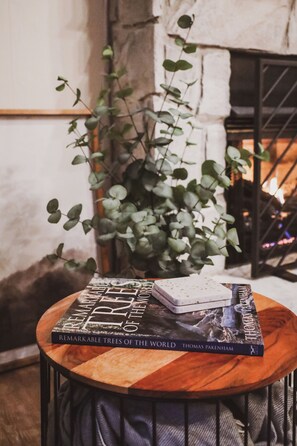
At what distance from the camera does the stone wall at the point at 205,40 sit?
5.40 feet

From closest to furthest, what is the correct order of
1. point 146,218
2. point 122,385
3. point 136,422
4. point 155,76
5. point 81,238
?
1. point 122,385
2. point 136,422
3. point 146,218
4. point 155,76
5. point 81,238

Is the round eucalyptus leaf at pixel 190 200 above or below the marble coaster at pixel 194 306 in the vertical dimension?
above

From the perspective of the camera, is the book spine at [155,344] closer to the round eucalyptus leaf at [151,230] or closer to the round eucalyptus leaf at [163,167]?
the round eucalyptus leaf at [151,230]

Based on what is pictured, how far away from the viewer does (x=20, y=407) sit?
156cm

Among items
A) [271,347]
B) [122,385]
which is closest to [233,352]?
[271,347]

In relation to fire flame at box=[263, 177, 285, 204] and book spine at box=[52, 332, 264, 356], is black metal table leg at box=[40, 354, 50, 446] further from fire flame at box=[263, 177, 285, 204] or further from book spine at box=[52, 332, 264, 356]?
fire flame at box=[263, 177, 285, 204]

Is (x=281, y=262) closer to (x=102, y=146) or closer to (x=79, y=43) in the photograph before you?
(x=102, y=146)

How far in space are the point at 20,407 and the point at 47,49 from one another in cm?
122

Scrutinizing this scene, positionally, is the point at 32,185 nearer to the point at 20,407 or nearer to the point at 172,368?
the point at 20,407

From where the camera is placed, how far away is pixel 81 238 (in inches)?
73.7

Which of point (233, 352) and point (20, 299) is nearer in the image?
point (233, 352)

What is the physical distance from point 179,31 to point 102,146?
0.52 m

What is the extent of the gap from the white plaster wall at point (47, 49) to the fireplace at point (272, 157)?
21.8 inches

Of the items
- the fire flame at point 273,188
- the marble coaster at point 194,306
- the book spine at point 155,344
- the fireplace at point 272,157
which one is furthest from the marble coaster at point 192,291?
the fire flame at point 273,188
